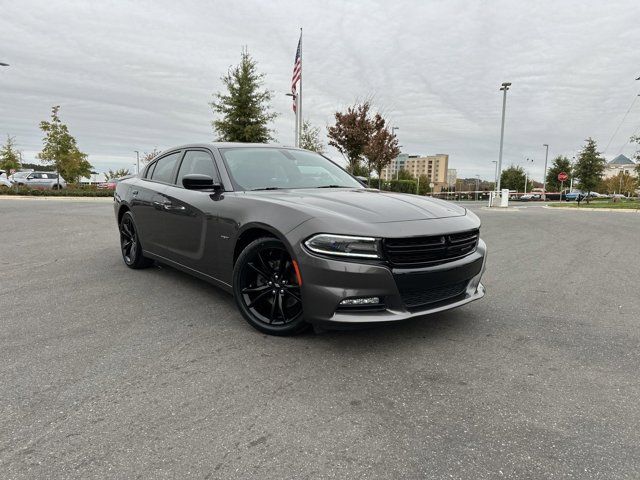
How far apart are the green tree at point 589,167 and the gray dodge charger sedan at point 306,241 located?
3549 cm

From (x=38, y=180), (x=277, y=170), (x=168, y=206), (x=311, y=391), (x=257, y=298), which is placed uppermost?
(x=277, y=170)

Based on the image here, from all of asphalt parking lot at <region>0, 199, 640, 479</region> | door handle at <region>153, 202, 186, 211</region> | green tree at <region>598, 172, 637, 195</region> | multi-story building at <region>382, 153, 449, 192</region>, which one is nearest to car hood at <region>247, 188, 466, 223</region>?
asphalt parking lot at <region>0, 199, 640, 479</region>

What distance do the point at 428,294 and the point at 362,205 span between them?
81cm

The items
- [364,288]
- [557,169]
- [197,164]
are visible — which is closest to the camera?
[364,288]

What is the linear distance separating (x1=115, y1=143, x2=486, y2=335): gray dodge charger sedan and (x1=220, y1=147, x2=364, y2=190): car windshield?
12mm

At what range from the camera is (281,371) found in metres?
2.84

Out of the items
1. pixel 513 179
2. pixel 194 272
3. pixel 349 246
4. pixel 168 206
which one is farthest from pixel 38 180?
pixel 513 179

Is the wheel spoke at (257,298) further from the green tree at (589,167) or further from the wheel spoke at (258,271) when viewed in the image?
the green tree at (589,167)

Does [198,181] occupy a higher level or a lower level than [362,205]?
higher

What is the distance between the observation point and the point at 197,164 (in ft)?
14.9

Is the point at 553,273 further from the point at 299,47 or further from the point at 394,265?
the point at 299,47

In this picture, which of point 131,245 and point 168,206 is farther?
point 131,245

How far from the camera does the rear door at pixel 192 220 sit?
3.99 m

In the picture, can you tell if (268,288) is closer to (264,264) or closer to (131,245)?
(264,264)
